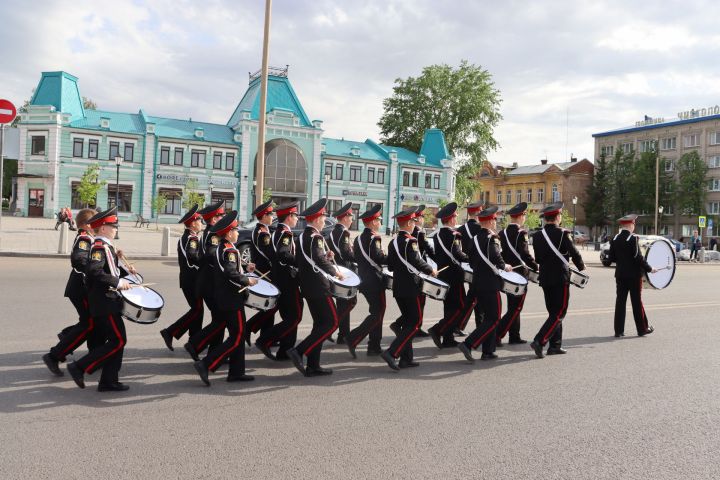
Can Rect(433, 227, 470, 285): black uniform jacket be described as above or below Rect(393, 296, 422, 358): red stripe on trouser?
above

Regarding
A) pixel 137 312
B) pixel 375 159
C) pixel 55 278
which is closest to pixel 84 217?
pixel 137 312

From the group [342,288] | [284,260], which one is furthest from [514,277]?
[284,260]

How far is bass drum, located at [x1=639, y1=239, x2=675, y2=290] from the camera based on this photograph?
987cm

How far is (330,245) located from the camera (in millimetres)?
8414

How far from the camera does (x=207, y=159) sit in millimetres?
54000

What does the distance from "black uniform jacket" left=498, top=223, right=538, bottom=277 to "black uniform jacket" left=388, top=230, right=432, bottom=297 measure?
2104 millimetres

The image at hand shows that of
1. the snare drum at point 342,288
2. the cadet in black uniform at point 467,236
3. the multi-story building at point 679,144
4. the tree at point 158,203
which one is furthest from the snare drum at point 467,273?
the multi-story building at point 679,144

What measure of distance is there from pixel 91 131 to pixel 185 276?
47251 mm

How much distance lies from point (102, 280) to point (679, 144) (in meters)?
82.9

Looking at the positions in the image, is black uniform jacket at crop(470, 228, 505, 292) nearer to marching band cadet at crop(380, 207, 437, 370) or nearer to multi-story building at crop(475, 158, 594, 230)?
marching band cadet at crop(380, 207, 437, 370)

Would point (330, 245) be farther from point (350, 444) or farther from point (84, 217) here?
point (350, 444)

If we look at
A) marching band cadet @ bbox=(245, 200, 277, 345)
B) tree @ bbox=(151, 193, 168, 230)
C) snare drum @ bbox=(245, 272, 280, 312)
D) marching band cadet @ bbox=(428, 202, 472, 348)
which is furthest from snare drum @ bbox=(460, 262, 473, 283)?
tree @ bbox=(151, 193, 168, 230)

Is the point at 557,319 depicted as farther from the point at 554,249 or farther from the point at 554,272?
the point at 554,249

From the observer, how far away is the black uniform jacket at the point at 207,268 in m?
6.65
